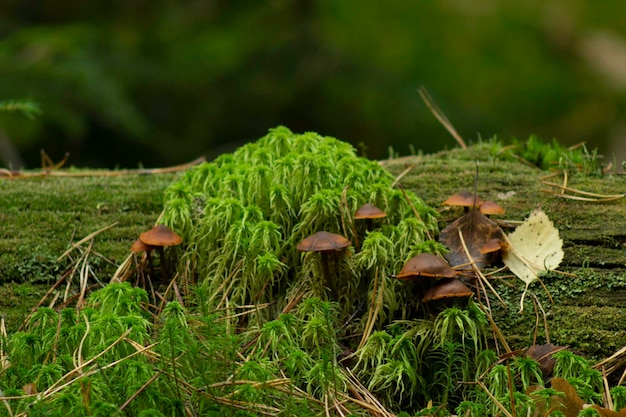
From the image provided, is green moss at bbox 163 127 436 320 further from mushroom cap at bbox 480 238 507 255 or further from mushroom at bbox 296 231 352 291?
mushroom cap at bbox 480 238 507 255

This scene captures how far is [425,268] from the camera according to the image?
2.64m

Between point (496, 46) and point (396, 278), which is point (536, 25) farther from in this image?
point (396, 278)

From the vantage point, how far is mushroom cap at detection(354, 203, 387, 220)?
9.45 feet

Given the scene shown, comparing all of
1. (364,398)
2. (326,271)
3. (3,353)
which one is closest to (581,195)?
(326,271)

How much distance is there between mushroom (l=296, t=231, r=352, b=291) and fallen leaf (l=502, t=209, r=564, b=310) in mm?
771

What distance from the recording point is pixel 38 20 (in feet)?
28.3

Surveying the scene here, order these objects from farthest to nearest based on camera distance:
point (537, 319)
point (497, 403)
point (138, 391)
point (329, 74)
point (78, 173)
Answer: point (329, 74), point (78, 173), point (537, 319), point (497, 403), point (138, 391)

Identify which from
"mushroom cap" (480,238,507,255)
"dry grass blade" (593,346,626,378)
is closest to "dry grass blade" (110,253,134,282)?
"mushroom cap" (480,238,507,255)

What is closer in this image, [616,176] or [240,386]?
[240,386]

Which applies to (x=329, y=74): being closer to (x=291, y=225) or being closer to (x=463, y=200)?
(x=463, y=200)

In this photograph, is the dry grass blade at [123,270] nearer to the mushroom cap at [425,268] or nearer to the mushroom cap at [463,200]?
the mushroom cap at [425,268]

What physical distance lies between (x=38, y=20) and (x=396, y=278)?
7322 mm

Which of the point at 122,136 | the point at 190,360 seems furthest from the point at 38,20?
the point at 190,360

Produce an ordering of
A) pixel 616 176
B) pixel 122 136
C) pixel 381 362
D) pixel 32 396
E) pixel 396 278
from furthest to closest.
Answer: pixel 122 136 → pixel 616 176 → pixel 396 278 → pixel 381 362 → pixel 32 396
